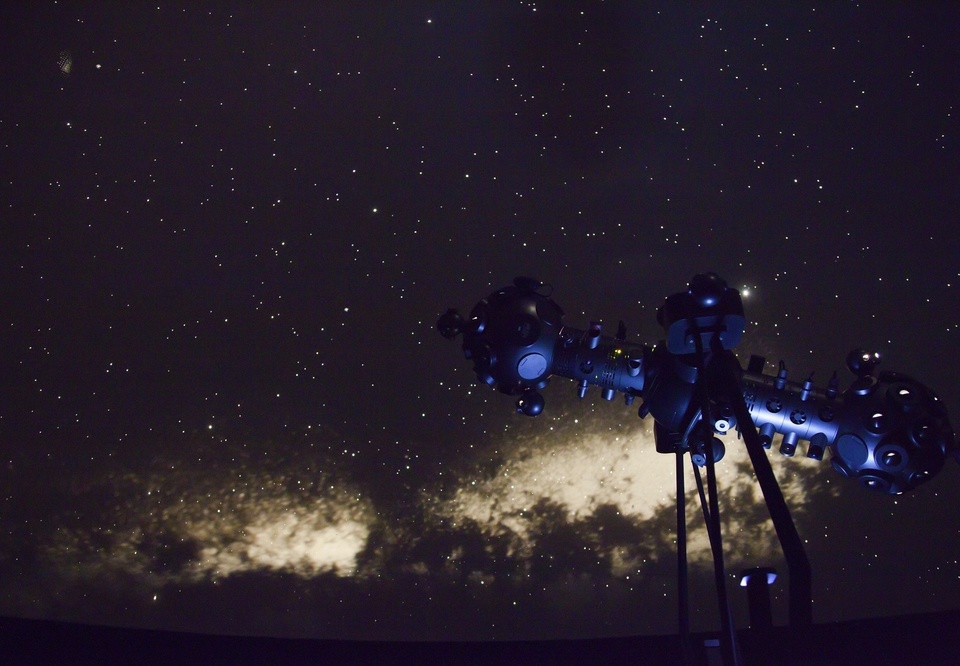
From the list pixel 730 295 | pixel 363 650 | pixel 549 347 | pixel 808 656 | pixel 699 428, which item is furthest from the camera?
pixel 363 650

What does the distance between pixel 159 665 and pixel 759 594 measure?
5.77 meters

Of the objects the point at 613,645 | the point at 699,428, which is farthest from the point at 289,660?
the point at 699,428

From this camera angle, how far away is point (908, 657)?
610cm

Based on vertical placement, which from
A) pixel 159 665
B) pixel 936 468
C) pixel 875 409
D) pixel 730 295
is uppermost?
pixel 730 295

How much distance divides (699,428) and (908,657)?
3.46m

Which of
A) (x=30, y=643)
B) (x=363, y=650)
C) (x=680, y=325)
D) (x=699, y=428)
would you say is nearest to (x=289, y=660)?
(x=363, y=650)

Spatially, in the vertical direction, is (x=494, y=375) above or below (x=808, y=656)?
above

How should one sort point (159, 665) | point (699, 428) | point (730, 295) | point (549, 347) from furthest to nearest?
point (159, 665), point (549, 347), point (699, 428), point (730, 295)

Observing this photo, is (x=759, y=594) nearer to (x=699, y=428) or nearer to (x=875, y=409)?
(x=699, y=428)

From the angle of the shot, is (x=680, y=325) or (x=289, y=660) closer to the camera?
(x=680, y=325)

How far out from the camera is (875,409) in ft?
17.9

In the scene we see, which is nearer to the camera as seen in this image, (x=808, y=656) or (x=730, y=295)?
(x=808, y=656)

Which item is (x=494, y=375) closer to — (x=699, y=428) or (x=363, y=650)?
(x=699, y=428)

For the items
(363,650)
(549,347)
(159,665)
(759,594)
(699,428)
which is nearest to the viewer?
(759,594)
